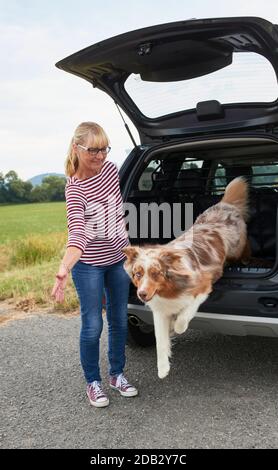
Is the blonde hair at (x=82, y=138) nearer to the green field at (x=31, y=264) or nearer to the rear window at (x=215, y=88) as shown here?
the rear window at (x=215, y=88)

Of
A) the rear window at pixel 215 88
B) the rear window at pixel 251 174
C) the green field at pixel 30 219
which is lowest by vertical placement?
the green field at pixel 30 219

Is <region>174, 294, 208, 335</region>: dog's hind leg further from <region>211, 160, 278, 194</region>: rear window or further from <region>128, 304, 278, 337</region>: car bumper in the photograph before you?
<region>211, 160, 278, 194</region>: rear window

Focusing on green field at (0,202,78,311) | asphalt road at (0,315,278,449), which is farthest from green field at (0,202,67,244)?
asphalt road at (0,315,278,449)

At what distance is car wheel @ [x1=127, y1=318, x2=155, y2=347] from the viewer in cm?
439

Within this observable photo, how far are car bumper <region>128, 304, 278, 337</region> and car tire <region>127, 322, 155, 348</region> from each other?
0.83m

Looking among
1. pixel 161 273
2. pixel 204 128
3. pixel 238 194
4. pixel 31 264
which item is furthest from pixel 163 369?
pixel 31 264

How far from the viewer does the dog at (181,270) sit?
3.05m

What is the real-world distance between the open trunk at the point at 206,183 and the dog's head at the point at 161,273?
80 cm

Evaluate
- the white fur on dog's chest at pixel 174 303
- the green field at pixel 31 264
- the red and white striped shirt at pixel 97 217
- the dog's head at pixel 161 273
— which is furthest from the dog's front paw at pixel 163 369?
the green field at pixel 31 264

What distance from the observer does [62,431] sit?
3.22m

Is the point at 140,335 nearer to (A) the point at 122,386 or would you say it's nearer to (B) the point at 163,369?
(A) the point at 122,386

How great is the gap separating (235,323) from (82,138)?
1.54m

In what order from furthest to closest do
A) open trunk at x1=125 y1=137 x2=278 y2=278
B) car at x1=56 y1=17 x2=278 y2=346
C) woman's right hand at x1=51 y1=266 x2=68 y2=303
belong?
open trunk at x1=125 y1=137 x2=278 y2=278 < car at x1=56 y1=17 x2=278 y2=346 < woman's right hand at x1=51 y1=266 x2=68 y2=303

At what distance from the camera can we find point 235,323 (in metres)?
3.33
